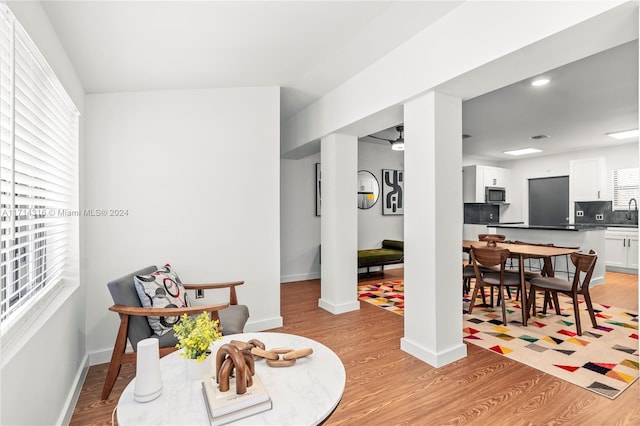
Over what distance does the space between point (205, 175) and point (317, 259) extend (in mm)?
3406

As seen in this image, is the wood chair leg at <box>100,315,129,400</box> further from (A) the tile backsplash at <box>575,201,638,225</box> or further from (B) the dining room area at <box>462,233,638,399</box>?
(A) the tile backsplash at <box>575,201,638,225</box>

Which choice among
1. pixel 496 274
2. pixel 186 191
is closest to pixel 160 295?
pixel 186 191

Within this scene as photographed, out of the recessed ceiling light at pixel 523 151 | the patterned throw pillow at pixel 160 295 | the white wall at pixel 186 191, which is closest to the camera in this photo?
the patterned throw pillow at pixel 160 295

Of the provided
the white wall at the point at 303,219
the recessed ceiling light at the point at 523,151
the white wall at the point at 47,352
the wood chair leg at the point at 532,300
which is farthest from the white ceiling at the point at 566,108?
the white wall at the point at 47,352

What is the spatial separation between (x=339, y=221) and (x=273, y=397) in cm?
288

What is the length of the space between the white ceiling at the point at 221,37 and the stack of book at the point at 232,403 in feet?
6.70

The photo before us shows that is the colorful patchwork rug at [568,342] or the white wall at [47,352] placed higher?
the white wall at [47,352]

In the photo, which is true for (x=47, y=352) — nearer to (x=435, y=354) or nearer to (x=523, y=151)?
(x=435, y=354)

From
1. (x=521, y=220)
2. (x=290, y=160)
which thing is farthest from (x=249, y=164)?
(x=521, y=220)

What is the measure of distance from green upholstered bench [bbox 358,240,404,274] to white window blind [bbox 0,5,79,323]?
4.20 meters

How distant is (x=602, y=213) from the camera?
6754 mm

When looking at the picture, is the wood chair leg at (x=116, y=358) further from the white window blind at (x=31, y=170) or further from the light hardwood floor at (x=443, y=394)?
the white window blind at (x=31, y=170)

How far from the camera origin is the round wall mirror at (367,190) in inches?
255

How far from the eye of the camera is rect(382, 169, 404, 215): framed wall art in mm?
6828
